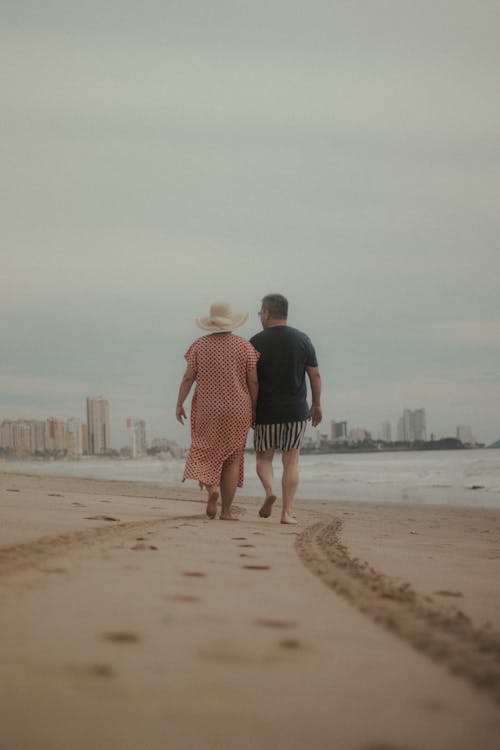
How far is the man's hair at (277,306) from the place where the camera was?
21.5 ft

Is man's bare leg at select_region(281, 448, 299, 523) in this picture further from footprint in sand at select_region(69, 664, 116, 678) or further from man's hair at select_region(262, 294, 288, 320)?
footprint in sand at select_region(69, 664, 116, 678)

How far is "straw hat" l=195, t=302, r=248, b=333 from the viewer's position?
6.24m

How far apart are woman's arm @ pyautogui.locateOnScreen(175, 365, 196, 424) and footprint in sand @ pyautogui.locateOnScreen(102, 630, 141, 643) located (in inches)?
175

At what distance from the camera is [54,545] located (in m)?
3.41

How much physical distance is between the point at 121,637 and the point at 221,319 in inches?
179

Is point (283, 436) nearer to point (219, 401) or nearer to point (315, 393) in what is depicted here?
point (315, 393)

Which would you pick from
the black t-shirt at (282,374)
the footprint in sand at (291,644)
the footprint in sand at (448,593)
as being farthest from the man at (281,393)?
the footprint in sand at (291,644)

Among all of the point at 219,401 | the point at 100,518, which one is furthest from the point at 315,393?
the point at 100,518

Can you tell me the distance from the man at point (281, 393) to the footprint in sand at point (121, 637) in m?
4.53

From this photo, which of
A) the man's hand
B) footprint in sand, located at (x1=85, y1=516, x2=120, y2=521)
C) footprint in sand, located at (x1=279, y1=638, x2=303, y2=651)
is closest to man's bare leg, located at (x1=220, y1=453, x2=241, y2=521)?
the man's hand

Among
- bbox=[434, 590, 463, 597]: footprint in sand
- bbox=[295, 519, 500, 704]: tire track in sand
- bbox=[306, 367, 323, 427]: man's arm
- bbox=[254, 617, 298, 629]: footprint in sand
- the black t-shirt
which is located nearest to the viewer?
bbox=[295, 519, 500, 704]: tire track in sand

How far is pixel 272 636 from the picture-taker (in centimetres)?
191

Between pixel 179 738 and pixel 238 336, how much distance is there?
5.15 m

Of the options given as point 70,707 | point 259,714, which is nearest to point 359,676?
point 259,714
